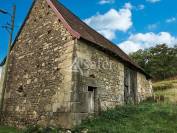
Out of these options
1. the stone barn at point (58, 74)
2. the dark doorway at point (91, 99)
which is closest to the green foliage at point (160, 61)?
the stone barn at point (58, 74)

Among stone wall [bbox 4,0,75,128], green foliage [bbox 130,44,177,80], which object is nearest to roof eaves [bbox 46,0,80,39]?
stone wall [bbox 4,0,75,128]

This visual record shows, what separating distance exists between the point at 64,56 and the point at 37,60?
7.48 feet

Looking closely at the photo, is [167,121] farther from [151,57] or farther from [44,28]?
[151,57]

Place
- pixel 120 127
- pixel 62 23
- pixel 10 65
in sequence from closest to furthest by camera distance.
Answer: pixel 120 127 < pixel 62 23 < pixel 10 65

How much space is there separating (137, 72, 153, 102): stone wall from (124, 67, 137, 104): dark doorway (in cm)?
88

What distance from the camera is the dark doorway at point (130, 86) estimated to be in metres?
15.7

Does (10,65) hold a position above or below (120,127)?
above

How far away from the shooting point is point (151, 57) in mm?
39438

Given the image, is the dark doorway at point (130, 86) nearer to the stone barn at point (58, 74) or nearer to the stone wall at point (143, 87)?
the stone barn at point (58, 74)

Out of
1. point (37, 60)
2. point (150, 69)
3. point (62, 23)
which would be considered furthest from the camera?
point (150, 69)

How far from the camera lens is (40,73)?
41.5ft

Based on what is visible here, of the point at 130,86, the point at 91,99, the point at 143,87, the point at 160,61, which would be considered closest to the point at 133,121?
the point at 91,99

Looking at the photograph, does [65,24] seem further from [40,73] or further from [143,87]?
[143,87]

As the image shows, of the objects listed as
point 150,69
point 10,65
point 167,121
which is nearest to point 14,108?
point 10,65
